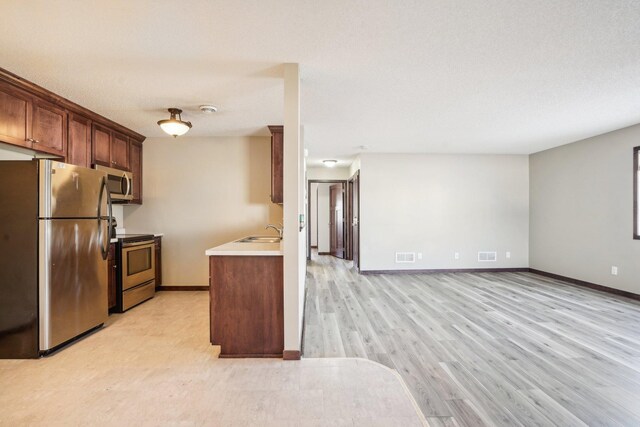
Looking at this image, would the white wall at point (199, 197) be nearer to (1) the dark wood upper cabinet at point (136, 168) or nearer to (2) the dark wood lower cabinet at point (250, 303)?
(1) the dark wood upper cabinet at point (136, 168)

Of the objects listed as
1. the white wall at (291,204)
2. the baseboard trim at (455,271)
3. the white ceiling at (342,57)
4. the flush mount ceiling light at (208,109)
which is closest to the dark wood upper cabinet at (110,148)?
the white ceiling at (342,57)

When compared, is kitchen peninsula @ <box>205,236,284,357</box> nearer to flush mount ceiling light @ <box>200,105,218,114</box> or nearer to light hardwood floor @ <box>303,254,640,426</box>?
light hardwood floor @ <box>303,254,640,426</box>

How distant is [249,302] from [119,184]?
2.73 metres

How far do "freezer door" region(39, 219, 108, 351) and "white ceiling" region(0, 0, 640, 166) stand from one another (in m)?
1.35

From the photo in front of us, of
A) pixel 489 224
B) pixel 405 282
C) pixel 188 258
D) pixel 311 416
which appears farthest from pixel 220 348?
pixel 489 224

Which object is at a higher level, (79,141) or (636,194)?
(79,141)

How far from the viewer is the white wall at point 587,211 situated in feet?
13.9

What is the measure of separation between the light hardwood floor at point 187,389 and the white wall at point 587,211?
4401 millimetres

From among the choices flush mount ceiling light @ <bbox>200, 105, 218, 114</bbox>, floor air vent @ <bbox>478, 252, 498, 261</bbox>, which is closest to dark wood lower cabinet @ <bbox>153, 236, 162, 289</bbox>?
flush mount ceiling light @ <bbox>200, 105, 218, 114</bbox>

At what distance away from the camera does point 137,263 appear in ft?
12.7

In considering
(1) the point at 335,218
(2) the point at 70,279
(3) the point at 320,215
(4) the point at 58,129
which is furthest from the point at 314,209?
(2) the point at 70,279

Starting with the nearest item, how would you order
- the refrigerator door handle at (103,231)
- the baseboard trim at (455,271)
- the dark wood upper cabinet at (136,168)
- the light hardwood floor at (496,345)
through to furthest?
the light hardwood floor at (496,345)
the refrigerator door handle at (103,231)
the dark wood upper cabinet at (136,168)
the baseboard trim at (455,271)

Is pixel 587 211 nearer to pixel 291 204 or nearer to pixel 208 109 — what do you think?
pixel 291 204

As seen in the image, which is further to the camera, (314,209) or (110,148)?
(314,209)
